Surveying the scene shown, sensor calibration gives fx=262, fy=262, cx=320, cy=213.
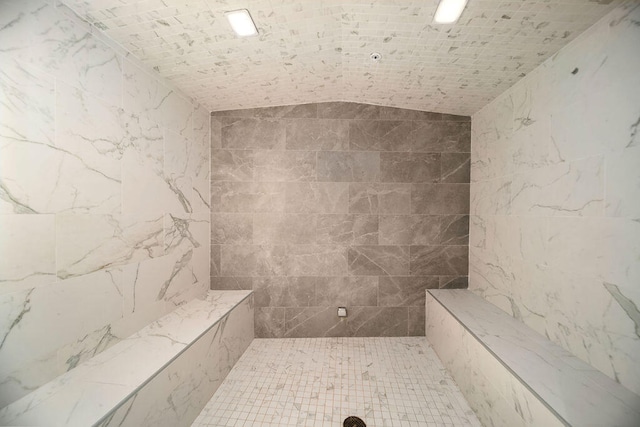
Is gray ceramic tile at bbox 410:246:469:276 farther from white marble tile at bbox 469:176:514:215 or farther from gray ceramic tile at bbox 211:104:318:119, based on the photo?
gray ceramic tile at bbox 211:104:318:119

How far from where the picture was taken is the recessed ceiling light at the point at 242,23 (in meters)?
1.51

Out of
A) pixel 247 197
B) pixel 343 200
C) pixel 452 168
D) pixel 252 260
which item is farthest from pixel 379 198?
pixel 252 260

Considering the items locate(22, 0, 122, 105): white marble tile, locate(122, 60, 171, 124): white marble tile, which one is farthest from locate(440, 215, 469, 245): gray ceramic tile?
locate(22, 0, 122, 105): white marble tile

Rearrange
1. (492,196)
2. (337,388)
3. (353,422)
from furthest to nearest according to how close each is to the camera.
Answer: (492,196) < (337,388) < (353,422)

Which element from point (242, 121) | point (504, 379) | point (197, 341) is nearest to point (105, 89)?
point (242, 121)

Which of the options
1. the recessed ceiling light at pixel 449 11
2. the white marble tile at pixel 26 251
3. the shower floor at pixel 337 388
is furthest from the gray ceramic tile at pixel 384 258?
the white marble tile at pixel 26 251

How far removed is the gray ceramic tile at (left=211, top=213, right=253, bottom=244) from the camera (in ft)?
9.48

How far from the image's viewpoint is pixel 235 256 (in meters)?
2.90

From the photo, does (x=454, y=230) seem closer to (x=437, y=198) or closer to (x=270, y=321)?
(x=437, y=198)

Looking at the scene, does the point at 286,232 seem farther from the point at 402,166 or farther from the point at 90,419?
the point at 90,419

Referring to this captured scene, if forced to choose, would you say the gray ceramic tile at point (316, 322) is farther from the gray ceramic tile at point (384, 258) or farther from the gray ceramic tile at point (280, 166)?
the gray ceramic tile at point (280, 166)

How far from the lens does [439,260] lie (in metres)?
2.89

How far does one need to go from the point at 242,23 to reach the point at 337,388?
271cm

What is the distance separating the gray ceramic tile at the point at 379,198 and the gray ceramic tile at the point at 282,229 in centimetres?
53
